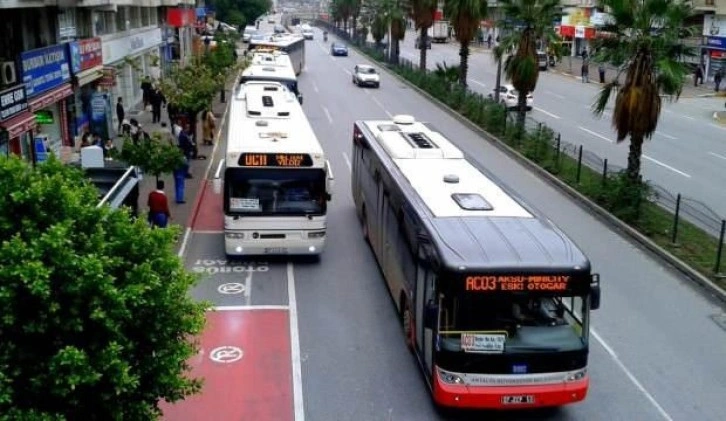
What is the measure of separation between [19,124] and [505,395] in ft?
46.1

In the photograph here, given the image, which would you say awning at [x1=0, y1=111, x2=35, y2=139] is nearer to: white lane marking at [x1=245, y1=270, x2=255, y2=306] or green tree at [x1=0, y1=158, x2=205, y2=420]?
white lane marking at [x1=245, y1=270, x2=255, y2=306]

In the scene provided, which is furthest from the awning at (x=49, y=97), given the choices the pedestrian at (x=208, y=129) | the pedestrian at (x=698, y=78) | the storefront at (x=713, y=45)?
the storefront at (x=713, y=45)

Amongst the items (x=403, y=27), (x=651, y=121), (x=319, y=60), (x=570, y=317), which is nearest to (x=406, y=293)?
(x=570, y=317)

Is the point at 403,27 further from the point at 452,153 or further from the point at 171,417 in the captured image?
the point at 171,417

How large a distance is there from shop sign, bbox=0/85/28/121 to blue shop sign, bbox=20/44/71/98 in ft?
3.12

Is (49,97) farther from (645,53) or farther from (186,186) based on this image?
(645,53)

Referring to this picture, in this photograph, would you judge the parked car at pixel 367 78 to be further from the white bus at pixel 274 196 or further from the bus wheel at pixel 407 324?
the bus wheel at pixel 407 324

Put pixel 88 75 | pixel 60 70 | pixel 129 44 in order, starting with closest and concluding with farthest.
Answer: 1. pixel 60 70
2. pixel 88 75
3. pixel 129 44

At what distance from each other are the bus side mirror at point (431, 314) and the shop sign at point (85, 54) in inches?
722

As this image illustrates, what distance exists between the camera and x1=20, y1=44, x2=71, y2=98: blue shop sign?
21.3 m

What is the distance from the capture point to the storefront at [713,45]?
58.3 metres

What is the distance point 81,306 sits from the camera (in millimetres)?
7473

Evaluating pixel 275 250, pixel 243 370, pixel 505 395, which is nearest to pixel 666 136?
pixel 275 250

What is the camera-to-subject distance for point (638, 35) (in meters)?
21.2
